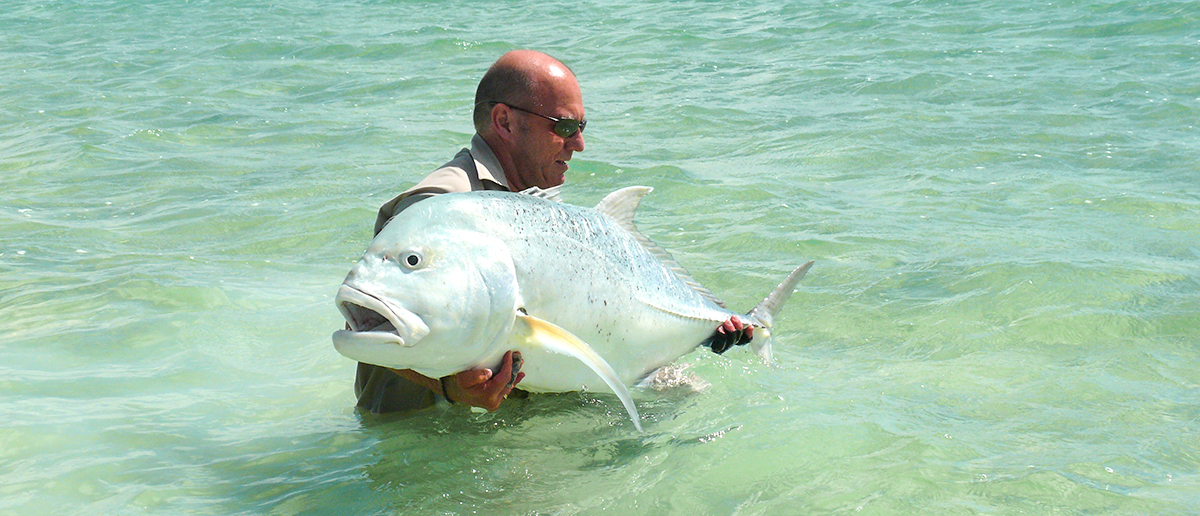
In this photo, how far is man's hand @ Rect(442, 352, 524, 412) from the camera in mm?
3350

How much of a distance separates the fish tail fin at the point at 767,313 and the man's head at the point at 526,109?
3.19 feet

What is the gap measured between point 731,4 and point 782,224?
1309 cm

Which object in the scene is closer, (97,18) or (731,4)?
(731,4)

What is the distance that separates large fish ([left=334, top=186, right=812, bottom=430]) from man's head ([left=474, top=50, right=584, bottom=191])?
642 mm

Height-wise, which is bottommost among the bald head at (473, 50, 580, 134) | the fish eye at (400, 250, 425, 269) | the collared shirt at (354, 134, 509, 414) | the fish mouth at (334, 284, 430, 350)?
the collared shirt at (354, 134, 509, 414)

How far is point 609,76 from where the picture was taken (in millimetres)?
14266

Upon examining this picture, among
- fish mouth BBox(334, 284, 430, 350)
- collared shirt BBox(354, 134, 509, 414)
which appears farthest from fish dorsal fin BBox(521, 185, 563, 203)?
fish mouth BBox(334, 284, 430, 350)

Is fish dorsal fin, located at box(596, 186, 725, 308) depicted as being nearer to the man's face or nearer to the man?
the man

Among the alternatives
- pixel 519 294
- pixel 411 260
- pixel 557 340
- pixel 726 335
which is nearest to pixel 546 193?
pixel 519 294

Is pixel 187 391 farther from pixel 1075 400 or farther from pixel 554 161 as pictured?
pixel 1075 400

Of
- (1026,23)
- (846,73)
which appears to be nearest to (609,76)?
(846,73)

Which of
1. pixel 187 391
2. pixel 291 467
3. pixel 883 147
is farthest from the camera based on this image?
pixel 883 147

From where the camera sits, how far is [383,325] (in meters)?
3.00

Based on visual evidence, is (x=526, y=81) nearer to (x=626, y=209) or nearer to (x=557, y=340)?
(x=626, y=209)
